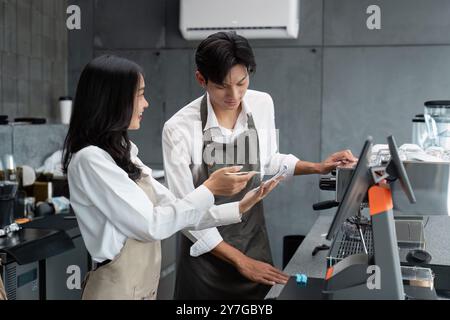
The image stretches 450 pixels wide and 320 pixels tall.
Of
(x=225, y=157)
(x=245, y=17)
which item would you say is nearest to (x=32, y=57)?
(x=245, y=17)

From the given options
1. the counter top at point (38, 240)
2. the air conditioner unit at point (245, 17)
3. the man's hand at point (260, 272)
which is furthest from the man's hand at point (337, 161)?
the air conditioner unit at point (245, 17)

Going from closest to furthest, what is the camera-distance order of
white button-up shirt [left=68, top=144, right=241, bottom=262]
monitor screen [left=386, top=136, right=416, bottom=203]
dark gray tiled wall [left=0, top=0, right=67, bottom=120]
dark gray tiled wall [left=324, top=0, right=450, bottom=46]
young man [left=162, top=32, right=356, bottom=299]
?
1. monitor screen [left=386, top=136, right=416, bottom=203]
2. white button-up shirt [left=68, top=144, right=241, bottom=262]
3. young man [left=162, top=32, right=356, bottom=299]
4. dark gray tiled wall [left=0, top=0, right=67, bottom=120]
5. dark gray tiled wall [left=324, top=0, right=450, bottom=46]

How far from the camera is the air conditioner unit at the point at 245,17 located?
12.9 ft

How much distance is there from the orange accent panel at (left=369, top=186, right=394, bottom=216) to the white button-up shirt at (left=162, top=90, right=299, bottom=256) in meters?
0.90

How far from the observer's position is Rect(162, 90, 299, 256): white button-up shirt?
208cm

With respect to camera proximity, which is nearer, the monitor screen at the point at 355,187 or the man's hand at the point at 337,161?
the monitor screen at the point at 355,187

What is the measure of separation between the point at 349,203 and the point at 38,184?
2.74 meters

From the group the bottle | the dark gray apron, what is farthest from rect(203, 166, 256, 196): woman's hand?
the bottle

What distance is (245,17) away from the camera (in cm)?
397

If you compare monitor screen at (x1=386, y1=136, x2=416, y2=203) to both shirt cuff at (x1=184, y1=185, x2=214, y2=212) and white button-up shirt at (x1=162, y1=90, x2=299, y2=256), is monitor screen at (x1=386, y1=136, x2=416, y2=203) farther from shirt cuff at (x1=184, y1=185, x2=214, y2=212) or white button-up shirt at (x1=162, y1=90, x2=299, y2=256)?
white button-up shirt at (x1=162, y1=90, x2=299, y2=256)

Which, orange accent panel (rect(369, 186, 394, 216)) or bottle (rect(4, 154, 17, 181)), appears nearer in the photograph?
orange accent panel (rect(369, 186, 394, 216))

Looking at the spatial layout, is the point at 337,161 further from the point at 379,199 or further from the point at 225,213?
the point at 379,199

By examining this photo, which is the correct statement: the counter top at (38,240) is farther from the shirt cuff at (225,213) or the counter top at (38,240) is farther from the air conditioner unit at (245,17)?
the air conditioner unit at (245,17)

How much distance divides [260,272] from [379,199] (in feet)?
2.59
